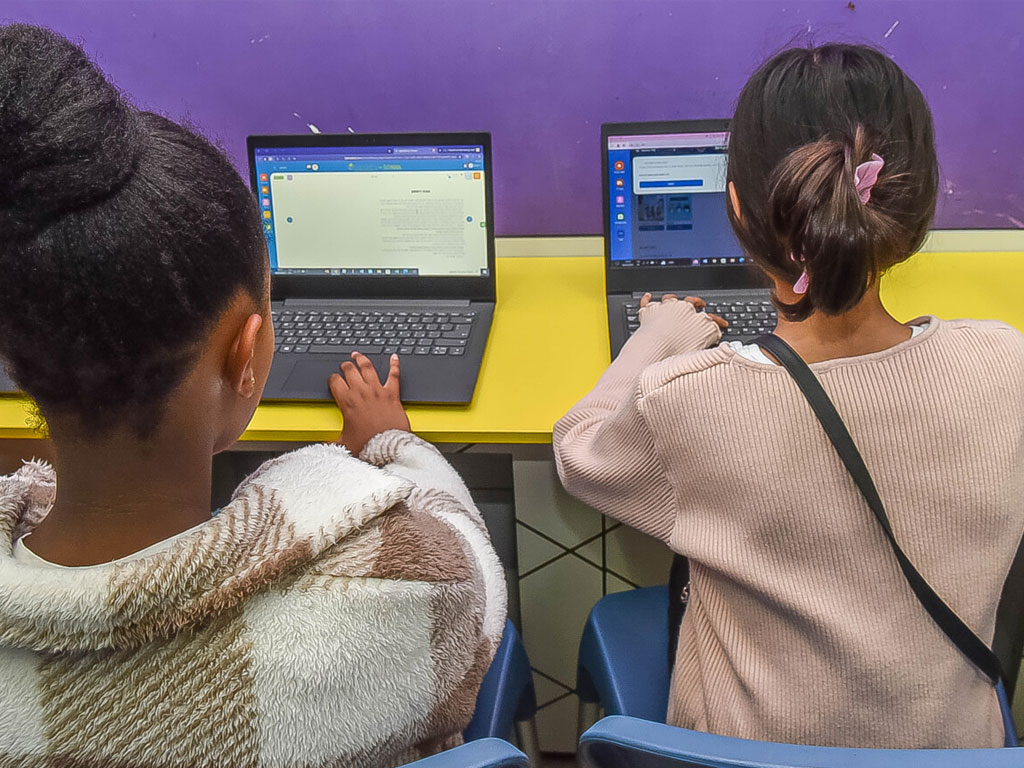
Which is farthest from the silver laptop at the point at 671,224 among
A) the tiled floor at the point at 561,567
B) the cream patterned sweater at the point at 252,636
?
the cream patterned sweater at the point at 252,636

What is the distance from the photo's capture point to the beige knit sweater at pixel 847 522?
0.73 m

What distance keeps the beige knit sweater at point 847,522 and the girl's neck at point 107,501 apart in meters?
0.41

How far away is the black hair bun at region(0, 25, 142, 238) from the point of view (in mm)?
500

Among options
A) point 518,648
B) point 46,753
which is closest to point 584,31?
point 518,648

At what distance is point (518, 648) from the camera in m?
1.06

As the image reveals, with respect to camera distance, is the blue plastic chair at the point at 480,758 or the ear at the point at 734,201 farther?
the ear at the point at 734,201

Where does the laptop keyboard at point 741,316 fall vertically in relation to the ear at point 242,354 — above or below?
below

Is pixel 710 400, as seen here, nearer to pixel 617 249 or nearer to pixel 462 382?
pixel 462 382

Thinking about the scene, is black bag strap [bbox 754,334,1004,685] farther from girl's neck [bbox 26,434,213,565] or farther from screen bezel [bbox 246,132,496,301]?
screen bezel [bbox 246,132,496,301]

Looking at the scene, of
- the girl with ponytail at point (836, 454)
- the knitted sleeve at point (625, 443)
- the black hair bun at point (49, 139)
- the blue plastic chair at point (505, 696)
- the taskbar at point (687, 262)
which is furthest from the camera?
the taskbar at point (687, 262)

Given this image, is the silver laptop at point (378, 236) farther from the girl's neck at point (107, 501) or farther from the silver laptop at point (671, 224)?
the girl's neck at point (107, 501)

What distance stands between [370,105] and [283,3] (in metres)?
0.21

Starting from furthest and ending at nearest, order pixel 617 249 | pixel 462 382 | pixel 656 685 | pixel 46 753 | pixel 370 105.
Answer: pixel 370 105, pixel 617 249, pixel 462 382, pixel 656 685, pixel 46 753

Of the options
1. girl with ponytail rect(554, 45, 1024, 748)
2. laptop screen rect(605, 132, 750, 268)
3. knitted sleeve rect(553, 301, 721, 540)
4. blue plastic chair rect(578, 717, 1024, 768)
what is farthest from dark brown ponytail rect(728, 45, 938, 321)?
laptop screen rect(605, 132, 750, 268)
